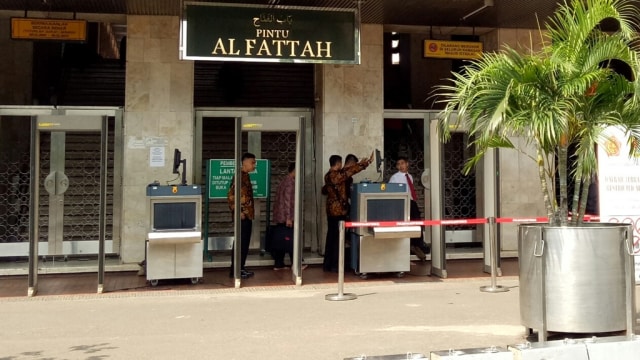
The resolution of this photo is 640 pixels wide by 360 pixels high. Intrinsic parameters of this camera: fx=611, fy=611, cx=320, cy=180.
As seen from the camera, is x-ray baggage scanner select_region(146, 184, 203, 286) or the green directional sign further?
the green directional sign

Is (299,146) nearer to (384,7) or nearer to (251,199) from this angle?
(251,199)

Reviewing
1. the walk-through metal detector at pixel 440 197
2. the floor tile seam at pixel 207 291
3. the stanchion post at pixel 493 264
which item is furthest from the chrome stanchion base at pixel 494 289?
the walk-through metal detector at pixel 440 197

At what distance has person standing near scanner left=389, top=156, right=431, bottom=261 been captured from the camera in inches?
403

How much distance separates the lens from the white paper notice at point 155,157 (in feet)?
33.2

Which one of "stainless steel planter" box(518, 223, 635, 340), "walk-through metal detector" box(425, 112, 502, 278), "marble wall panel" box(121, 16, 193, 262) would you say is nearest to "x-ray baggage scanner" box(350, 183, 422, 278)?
"walk-through metal detector" box(425, 112, 502, 278)

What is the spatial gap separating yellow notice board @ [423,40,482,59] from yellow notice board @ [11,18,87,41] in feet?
19.7

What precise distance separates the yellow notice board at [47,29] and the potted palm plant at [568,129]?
22.8ft

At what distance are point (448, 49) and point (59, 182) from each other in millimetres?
7259

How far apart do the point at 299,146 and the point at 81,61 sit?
10.5 metres

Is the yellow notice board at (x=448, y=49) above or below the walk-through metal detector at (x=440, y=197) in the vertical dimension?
above

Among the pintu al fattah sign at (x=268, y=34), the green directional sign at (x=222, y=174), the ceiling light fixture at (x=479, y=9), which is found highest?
the ceiling light fixture at (x=479, y=9)

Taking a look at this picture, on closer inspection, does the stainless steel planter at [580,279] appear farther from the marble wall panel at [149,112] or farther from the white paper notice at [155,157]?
the white paper notice at [155,157]

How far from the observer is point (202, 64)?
16.5m

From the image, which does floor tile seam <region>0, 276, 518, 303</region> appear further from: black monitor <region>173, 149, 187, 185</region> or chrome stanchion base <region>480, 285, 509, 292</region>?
black monitor <region>173, 149, 187, 185</region>
